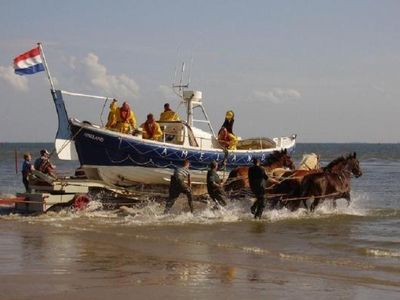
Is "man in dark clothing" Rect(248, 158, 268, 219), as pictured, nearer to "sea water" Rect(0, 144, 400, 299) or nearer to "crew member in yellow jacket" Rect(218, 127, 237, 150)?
"sea water" Rect(0, 144, 400, 299)

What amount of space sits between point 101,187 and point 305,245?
25.3ft

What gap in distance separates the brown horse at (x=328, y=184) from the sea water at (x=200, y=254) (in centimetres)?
52

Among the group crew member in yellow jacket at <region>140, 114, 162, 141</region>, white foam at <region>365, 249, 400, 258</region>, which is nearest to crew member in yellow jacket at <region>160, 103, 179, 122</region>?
crew member in yellow jacket at <region>140, 114, 162, 141</region>

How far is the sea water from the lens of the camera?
31.2 ft

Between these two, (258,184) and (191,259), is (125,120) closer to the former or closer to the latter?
(258,184)

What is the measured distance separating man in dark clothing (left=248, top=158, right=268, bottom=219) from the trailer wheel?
455cm

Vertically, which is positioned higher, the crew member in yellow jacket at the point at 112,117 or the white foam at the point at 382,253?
the crew member in yellow jacket at the point at 112,117

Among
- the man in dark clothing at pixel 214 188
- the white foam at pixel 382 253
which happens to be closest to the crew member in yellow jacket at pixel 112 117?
the man in dark clothing at pixel 214 188

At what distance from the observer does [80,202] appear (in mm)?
19766

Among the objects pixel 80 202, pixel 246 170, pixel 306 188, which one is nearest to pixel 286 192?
pixel 306 188

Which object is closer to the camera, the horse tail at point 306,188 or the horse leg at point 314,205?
the horse tail at point 306,188

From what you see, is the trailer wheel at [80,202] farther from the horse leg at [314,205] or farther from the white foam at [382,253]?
the white foam at [382,253]

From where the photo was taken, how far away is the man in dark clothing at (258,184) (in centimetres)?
1888

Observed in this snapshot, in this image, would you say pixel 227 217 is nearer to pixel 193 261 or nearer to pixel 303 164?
pixel 303 164
